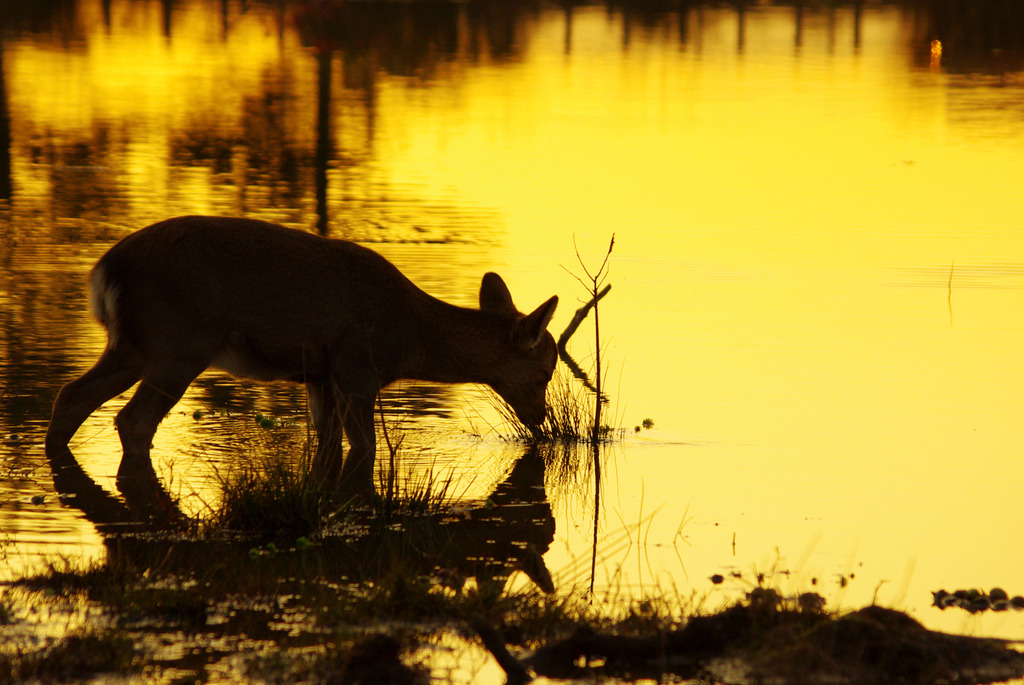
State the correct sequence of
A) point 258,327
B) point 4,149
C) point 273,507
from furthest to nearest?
point 4,149, point 258,327, point 273,507

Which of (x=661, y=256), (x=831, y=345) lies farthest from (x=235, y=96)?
(x=831, y=345)

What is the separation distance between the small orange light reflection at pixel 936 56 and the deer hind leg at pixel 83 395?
3997cm

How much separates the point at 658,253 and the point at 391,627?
43.6 feet

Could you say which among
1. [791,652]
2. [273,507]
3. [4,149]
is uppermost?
[791,652]

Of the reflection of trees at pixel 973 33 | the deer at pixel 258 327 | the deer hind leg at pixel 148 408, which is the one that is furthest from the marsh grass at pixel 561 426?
the reflection of trees at pixel 973 33

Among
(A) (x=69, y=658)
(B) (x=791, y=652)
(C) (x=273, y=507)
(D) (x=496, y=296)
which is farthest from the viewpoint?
(D) (x=496, y=296)

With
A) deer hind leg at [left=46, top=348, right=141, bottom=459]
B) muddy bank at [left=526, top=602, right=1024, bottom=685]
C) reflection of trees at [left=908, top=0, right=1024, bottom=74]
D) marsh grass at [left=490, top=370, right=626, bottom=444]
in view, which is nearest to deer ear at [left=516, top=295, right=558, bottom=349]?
marsh grass at [left=490, top=370, right=626, bottom=444]

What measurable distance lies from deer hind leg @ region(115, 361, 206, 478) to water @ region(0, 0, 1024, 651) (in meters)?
0.24

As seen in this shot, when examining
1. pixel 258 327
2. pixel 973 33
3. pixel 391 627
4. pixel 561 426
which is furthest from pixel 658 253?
pixel 973 33

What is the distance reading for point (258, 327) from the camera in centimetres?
1070

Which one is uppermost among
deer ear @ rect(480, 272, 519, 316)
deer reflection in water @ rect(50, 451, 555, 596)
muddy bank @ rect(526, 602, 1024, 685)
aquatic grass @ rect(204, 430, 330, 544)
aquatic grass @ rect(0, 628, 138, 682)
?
deer ear @ rect(480, 272, 519, 316)

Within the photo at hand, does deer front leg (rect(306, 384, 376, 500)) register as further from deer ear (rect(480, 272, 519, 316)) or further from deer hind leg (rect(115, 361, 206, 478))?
deer ear (rect(480, 272, 519, 316))

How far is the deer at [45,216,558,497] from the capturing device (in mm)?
10602

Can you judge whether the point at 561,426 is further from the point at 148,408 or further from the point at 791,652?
the point at 791,652
